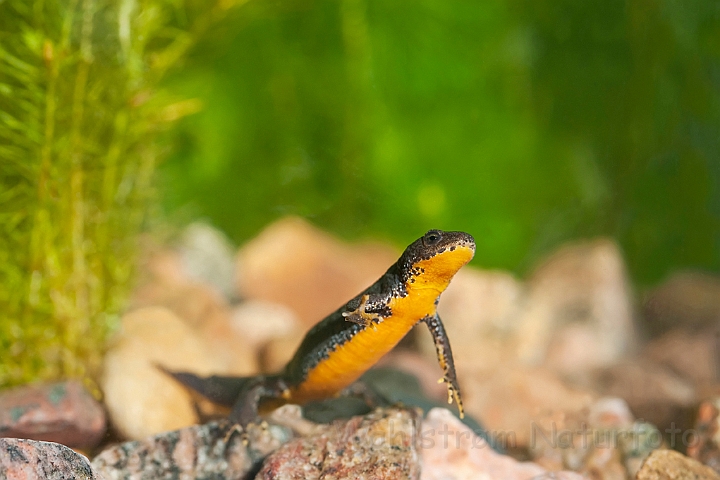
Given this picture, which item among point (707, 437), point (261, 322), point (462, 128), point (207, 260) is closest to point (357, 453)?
point (707, 437)

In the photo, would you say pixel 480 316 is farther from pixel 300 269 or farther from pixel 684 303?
pixel 684 303

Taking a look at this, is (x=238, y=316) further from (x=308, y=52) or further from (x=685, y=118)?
(x=685, y=118)

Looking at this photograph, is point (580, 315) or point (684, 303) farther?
→ point (684, 303)

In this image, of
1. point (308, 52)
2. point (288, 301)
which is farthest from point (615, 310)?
point (308, 52)

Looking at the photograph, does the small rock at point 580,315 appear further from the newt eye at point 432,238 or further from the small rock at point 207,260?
the small rock at point 207,260

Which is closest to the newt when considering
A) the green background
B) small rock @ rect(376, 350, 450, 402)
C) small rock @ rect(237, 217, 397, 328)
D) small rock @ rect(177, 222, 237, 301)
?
small rock @ rect(376, 350, 450, 402)

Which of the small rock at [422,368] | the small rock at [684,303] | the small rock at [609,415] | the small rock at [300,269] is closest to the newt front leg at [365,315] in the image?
the small rock at [422,368]
